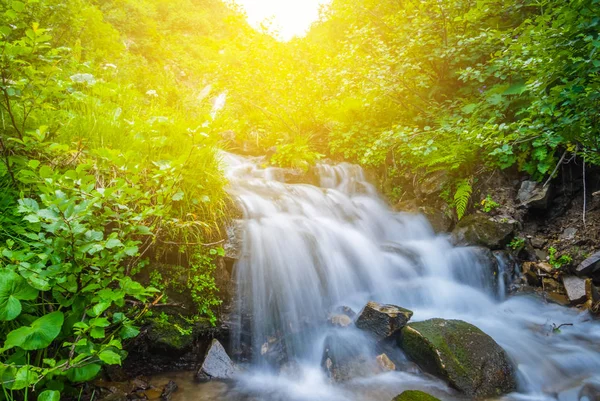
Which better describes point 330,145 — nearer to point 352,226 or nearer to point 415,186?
point 415,186

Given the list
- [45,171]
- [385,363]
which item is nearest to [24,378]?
[45,171]

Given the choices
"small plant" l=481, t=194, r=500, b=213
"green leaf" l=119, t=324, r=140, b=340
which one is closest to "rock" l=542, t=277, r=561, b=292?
"small plant" l=481, t=194, r=500, b=213

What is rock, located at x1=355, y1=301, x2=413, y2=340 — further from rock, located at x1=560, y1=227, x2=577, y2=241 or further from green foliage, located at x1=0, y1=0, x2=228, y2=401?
rock, located at x1=560, y1=227, x2=577, y2=241

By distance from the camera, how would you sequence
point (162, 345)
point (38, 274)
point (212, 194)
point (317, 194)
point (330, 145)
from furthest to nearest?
point (330, 145), point (317, 194), point (212, 194), point (162, 345), point (38, 274)

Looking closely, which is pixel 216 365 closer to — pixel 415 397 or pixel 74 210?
pixel 415 397

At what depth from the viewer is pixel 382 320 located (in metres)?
3.22

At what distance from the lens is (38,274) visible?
1.35m

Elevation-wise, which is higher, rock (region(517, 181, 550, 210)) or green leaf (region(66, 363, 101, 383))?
rock (region(517, 181, 550, 210))

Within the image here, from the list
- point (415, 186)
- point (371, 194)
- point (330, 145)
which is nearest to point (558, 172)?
point (415, 186)

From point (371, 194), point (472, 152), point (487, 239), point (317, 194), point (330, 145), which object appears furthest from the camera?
point (330, 145)

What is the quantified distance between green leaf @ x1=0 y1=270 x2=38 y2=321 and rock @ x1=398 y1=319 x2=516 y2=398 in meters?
3.00

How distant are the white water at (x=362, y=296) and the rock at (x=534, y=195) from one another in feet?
4.59

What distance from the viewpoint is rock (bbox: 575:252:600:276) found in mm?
4000

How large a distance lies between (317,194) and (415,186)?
7.07ft
